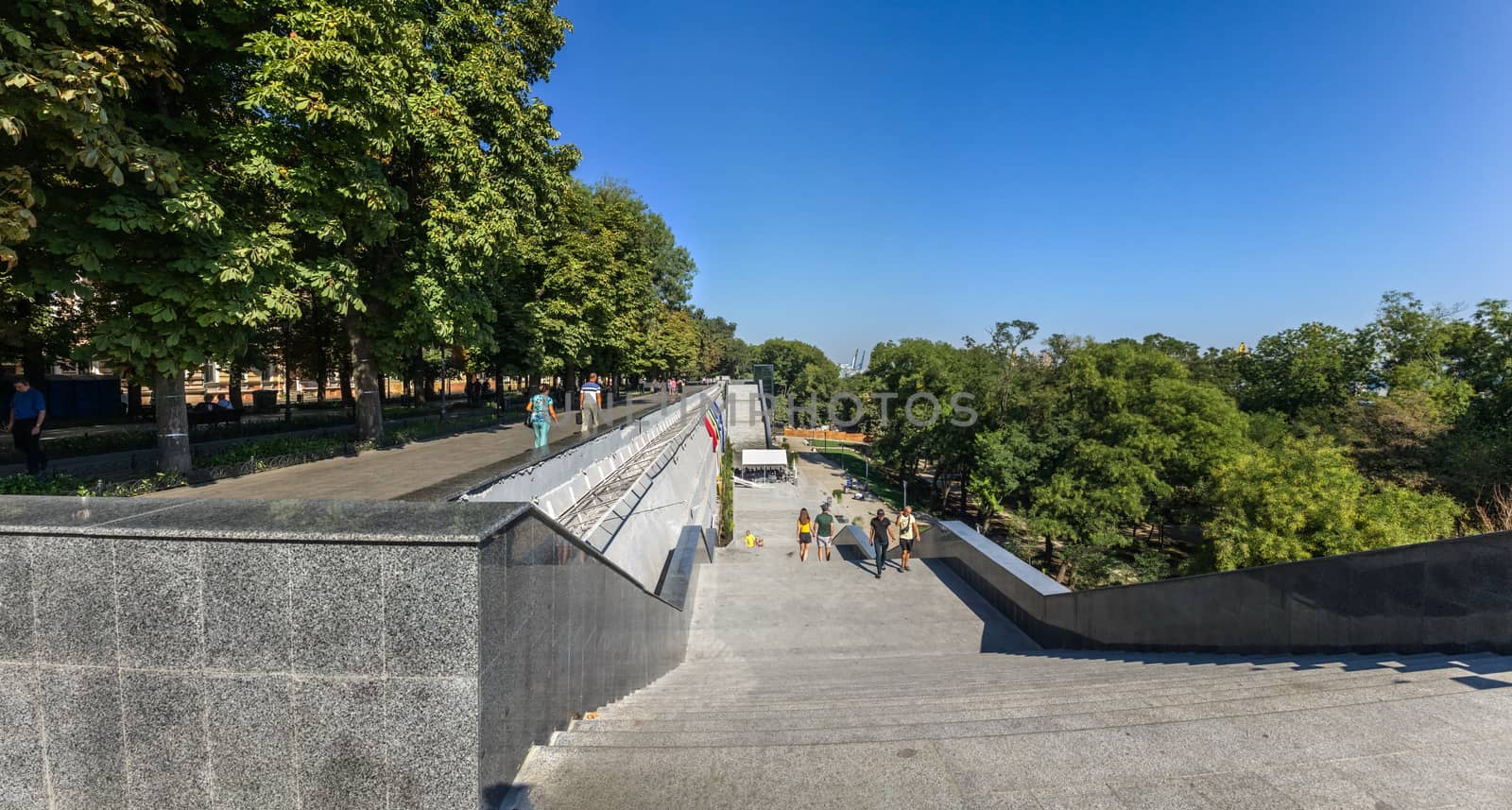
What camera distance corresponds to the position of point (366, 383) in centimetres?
1391

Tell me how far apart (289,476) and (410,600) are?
10954 mm

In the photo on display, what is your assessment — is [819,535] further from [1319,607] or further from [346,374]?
[346,374]

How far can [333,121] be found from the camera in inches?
399

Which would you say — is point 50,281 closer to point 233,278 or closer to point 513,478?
point 233,278

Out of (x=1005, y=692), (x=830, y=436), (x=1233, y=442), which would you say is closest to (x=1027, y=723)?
(x=1005, y=692)

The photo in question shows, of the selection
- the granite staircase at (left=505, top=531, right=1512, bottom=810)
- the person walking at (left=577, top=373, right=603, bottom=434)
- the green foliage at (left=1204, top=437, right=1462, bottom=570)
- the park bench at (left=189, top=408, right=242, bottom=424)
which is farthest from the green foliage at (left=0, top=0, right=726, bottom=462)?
the green foliage at (left=1204, top=437, right=1462, bottom=570)

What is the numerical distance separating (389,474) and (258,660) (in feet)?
31.9

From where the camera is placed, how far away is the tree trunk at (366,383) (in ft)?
45.0

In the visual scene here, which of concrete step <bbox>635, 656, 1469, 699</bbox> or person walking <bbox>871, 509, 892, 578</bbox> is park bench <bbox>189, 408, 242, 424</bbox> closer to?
person walking <bbox>871, 509, 892, 578</bbox>

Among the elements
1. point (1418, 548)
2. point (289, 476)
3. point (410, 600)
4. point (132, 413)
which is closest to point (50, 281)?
point (289, 476)

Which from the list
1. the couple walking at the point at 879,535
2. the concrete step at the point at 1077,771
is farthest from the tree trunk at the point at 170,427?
the couple walking at the point at 879,535

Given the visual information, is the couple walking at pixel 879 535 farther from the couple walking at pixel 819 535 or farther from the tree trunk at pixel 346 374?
the tree trunk at pixel 346 374

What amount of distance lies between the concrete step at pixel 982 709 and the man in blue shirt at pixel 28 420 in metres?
11.6

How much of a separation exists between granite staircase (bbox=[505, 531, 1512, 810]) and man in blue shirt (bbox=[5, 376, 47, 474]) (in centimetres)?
1110
